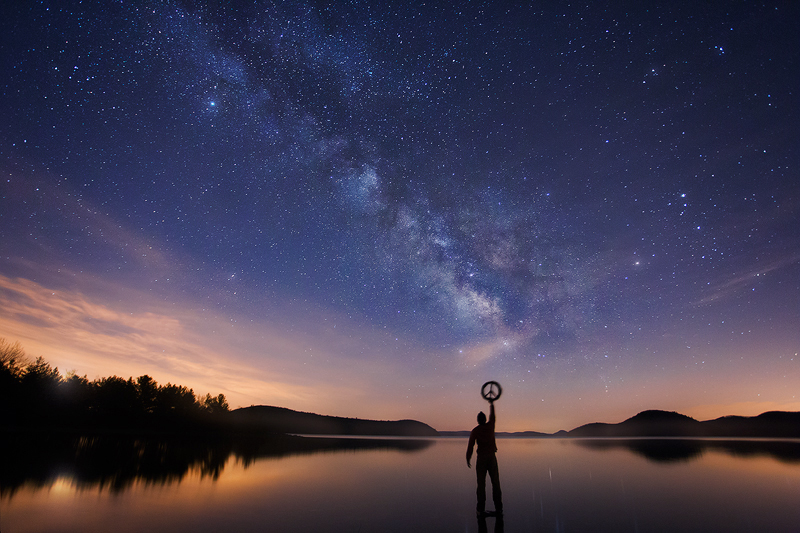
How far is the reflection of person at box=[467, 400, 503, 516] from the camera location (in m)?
8.66

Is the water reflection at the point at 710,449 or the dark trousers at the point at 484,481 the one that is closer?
the dark trousers at the point at 484,481

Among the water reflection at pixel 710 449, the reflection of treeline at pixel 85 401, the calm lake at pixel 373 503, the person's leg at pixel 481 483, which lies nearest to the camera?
the calm lake at pixel 373 503

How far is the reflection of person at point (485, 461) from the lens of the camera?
28.4 ft

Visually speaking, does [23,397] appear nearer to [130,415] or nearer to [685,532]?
[130,415]

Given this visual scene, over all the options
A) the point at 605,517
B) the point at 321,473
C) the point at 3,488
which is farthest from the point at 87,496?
the point at 605,517

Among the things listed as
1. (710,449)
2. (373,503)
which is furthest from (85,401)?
(710,449)

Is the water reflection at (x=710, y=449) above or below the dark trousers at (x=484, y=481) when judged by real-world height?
below

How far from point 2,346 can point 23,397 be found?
881 centimetres

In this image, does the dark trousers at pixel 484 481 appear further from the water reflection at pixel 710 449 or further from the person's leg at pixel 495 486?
the water reflection at pixel 710 449

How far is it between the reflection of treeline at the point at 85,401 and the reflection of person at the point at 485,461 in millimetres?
54990

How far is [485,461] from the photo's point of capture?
8867mm

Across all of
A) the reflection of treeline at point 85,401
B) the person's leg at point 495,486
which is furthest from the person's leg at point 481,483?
the reflection of treeline at point 85,401

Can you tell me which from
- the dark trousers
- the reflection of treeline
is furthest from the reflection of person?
the reflection of treeline

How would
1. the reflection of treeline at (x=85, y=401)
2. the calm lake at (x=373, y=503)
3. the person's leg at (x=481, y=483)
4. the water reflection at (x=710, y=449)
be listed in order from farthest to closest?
the reflection of treeline at (x=85, y=401) → the water reflection at (x=710, y=449) → the person's leg at (x=481, y=483) → the calm lake at (x=373, y=503)
